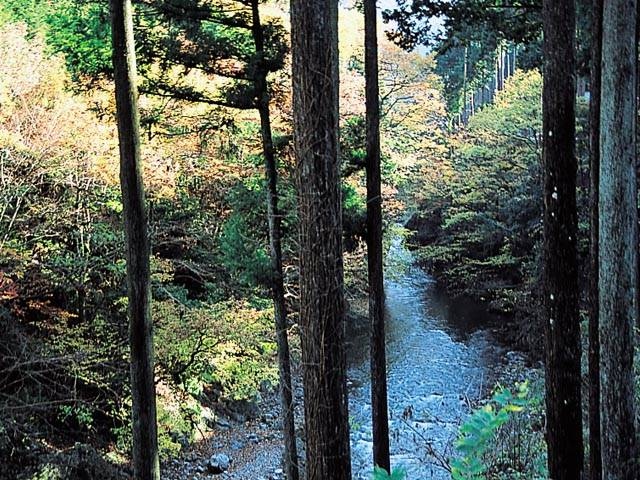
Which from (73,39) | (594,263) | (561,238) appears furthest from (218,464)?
(73,39)

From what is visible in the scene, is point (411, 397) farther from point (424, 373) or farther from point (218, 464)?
point (218, 464)

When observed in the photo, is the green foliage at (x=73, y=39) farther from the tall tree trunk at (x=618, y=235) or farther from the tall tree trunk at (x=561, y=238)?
the tall tree trunk at (x=618, y=235)

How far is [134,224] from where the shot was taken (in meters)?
5.54

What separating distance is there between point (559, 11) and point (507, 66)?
4062 centimetres

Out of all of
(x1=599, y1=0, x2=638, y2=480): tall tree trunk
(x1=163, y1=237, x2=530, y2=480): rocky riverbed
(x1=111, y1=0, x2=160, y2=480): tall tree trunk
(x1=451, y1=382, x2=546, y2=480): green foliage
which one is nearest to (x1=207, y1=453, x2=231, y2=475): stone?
(x1=163, y1=237, x2=530, y2=480): rocky riverbed

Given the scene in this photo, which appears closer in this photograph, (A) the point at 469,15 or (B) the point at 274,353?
(A) the point at 469,15

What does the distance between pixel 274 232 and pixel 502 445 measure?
13.3 ft

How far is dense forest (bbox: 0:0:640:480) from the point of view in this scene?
14.6ft

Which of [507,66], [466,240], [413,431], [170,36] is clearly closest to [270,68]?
[170,36]

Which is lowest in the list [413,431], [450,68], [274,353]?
[413,431]

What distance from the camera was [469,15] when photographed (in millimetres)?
8273

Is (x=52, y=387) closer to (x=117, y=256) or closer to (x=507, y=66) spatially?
(x=117, y=256)

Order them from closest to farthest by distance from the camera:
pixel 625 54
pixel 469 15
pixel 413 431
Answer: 1. pixel 625 54
2. pixel 469 15
3. pixel 413 431

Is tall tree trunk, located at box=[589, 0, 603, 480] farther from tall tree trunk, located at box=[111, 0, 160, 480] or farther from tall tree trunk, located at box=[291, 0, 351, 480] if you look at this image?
tall tree trunk, located at box=[111, 0, 160, 480]
